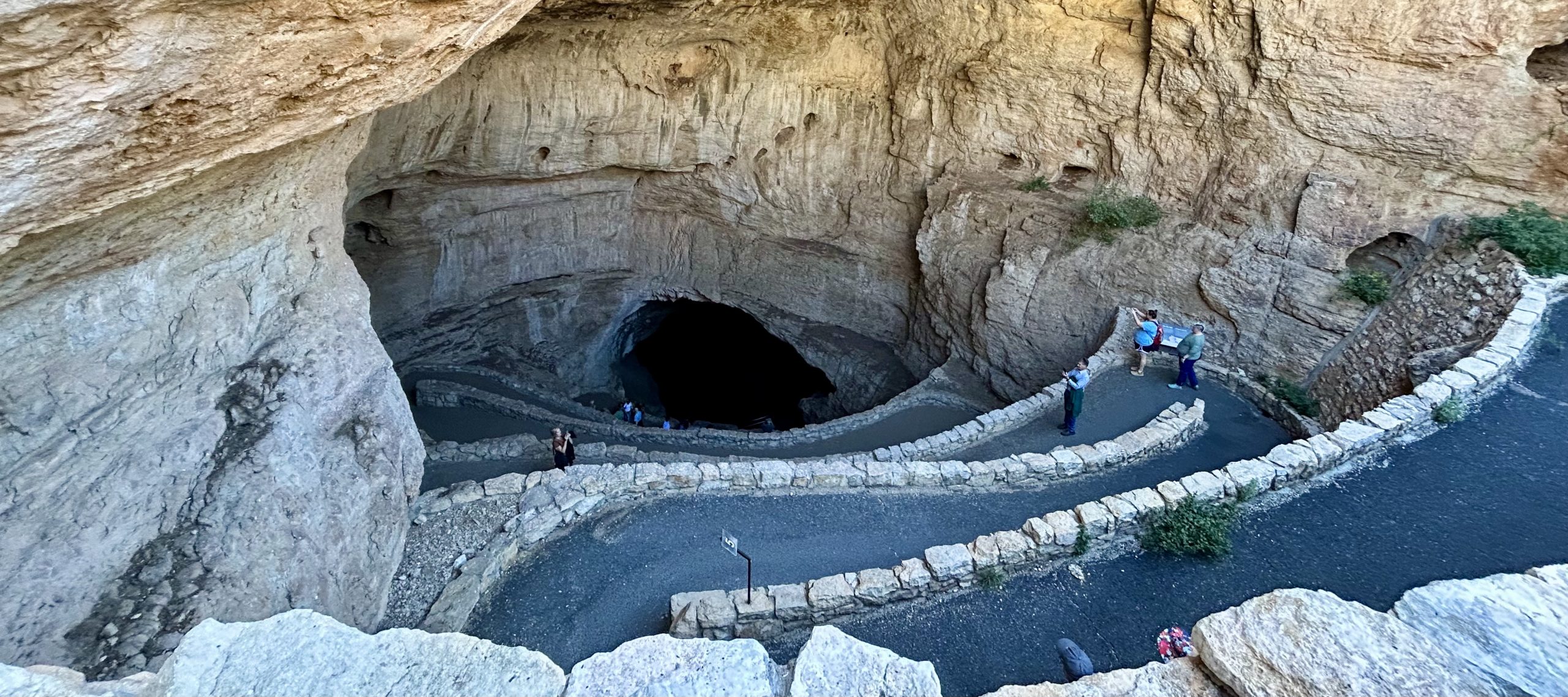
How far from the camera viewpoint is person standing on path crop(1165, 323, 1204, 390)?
386 inches

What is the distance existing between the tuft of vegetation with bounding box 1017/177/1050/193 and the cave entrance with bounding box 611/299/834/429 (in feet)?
20.6

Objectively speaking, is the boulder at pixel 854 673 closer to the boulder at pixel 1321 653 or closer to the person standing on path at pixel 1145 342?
the boulder at pixel 1321 653

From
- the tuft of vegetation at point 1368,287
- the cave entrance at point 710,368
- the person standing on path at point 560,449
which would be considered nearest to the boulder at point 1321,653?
the person standing on path at point 560,449

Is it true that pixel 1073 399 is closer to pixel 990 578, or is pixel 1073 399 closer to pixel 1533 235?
pixel 990 578

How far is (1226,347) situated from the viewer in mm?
10992

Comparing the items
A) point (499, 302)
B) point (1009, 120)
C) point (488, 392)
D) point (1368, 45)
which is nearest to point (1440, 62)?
point (1368, 45)

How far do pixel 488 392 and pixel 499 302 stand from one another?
2986mm

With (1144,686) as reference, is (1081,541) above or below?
below

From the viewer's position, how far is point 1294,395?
32.3 feet

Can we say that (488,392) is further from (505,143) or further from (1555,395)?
(1555,395)

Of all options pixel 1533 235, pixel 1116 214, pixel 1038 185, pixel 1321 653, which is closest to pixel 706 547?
pixel 1321 653

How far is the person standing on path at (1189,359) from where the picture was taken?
980cm

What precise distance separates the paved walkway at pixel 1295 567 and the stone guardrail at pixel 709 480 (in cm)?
143

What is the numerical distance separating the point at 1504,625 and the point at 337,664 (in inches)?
200
